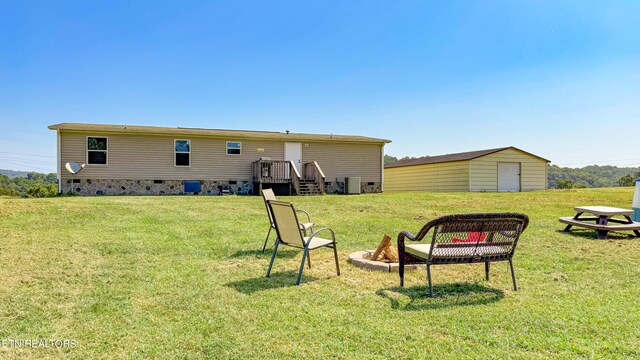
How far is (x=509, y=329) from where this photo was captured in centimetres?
276

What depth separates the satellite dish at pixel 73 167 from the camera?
15.9 metres

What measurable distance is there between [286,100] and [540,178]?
53.7 ft

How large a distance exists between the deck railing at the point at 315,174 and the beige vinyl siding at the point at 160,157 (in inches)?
61.8

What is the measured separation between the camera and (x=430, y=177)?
80.3 ft

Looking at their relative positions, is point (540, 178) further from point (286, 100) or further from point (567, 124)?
point (286, 100)

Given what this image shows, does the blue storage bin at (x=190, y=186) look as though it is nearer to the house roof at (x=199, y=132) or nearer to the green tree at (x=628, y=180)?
the house roof at (x=199, y=132)

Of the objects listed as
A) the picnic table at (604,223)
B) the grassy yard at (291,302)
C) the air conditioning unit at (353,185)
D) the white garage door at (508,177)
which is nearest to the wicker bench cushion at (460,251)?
the grassy yard at (291,302)

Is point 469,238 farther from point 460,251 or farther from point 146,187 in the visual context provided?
point 146,187

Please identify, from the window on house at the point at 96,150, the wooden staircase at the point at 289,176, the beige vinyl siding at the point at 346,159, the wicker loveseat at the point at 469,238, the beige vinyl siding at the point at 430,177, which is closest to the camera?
the wicker loveseat at the point at 469,238

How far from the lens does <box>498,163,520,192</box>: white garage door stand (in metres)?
21.5

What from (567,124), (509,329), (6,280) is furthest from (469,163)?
(6,280)

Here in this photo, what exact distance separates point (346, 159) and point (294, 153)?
9.91 ft

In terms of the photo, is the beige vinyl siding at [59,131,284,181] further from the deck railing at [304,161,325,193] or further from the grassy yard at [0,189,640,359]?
the grassy yard at [0,189,640,359]

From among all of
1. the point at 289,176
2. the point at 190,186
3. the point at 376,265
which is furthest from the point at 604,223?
the point at 190,186
